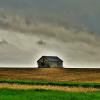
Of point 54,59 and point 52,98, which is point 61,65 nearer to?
point 54,59

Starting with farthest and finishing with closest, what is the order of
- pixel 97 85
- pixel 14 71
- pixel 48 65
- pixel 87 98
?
pixel 48 65, pixel 14 71, pixel 97 85, pixel 87 98

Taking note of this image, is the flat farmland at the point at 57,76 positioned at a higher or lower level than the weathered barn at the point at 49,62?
lower

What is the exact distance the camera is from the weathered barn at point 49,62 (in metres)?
91.8

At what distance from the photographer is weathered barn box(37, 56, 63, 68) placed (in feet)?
301

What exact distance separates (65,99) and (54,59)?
2746 inches

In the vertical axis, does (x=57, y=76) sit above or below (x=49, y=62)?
below

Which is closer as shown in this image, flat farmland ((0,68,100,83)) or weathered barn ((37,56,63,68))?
flat farmland ((0,68,100,83))

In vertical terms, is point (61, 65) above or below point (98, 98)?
above

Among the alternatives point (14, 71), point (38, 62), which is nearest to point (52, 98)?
point (14, 71)

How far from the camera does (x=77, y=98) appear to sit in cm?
2453

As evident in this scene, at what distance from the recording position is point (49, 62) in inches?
3627

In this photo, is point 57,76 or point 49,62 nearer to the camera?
point 57,76

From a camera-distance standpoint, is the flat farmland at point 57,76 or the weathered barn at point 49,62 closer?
the flat farmland at point 57,76

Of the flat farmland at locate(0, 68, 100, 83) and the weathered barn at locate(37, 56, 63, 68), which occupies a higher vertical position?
the weathered barn at locate(37, 56, 63, 68)
